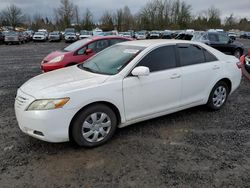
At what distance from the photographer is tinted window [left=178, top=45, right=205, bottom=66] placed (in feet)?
14.7

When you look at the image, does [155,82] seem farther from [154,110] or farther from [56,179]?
[56,179]

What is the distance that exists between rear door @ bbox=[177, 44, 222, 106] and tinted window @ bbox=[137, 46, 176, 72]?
201 millimetres

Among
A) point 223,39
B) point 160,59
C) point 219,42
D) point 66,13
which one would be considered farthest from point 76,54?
point 66,13

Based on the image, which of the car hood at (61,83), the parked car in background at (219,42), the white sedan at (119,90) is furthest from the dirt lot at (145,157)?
the parked car in background at (219,42)

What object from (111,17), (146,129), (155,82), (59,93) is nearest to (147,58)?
(155,82)

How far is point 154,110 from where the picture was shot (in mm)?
4078

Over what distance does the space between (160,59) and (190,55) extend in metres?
0.77

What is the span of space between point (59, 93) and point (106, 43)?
5.55m

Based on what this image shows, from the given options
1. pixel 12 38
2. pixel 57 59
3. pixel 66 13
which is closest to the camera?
pixel 57 59

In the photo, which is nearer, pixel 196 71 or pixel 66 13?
pixel 196 71

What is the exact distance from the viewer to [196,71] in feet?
14.8

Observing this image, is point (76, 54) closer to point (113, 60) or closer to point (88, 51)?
point (88, 51)

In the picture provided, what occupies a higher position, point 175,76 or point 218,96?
point 175,76

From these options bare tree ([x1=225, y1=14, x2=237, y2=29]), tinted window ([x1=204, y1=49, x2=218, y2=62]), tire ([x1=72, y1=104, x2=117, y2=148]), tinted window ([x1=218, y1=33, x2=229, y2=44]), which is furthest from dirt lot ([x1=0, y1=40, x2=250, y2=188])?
bare tree ([x1=225, y1=14, x2=237, y2=29])
